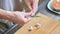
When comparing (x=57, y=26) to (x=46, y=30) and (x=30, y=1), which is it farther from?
(x=30, y=1)

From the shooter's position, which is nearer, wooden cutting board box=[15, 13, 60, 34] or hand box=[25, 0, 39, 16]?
wooden cutting board box=[15, 13, 60, 34]

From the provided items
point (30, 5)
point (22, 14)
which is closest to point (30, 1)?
point (30, 5)

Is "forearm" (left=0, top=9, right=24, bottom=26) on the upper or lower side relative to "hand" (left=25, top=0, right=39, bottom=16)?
lower

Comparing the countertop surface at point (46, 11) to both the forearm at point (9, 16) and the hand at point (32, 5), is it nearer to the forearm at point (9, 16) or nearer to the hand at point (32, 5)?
the hand at point (32, 5)

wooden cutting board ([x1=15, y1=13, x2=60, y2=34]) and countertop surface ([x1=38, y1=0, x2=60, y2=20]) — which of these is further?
countertop surface ([x1=38, y1=0, x2=60, y2=20])

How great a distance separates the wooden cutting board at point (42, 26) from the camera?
2.18ft

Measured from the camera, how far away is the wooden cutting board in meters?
0.67

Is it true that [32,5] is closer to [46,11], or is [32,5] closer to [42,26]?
[46,11]

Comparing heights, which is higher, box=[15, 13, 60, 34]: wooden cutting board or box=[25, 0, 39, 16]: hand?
box=[25, 0, 39, 16]: hand

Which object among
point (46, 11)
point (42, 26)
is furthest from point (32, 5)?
point (42, 26)

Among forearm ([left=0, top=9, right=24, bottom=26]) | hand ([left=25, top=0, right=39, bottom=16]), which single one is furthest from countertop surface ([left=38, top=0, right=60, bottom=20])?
forearm ([left=0, top=9, right=24, bottom=26])

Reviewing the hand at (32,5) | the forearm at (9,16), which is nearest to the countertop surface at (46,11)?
the hand at (32,5)

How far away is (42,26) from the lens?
0.69 meters

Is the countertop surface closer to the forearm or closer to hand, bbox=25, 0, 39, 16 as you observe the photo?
hand, bbox=25, 0, 39, 16
